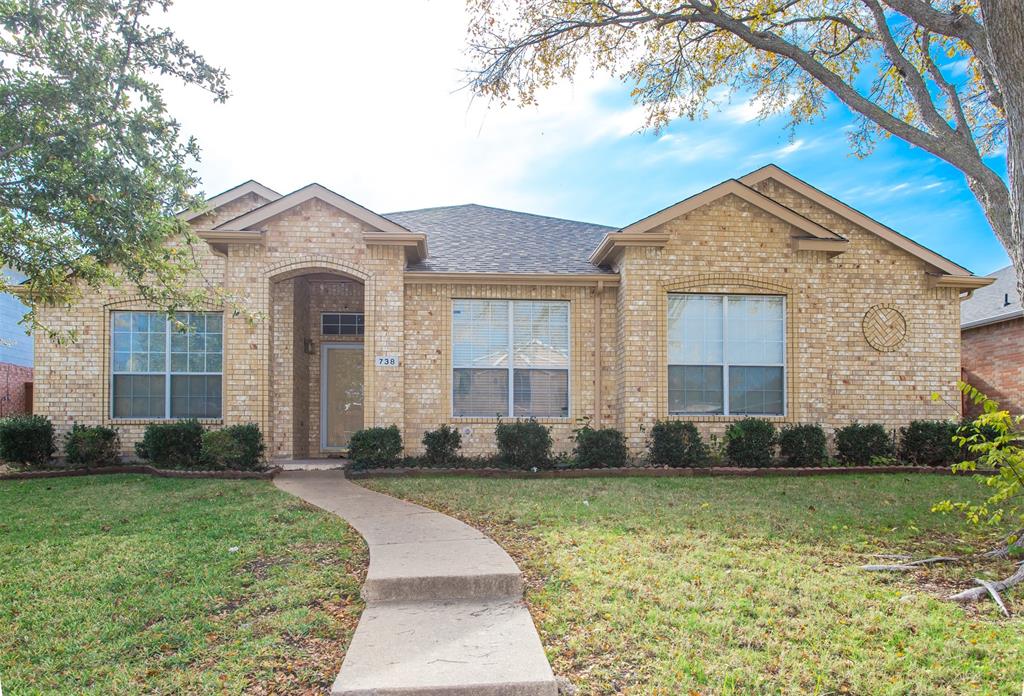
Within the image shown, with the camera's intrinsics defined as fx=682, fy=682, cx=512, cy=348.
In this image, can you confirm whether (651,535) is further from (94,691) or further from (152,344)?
(152,344)

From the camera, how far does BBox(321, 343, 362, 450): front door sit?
14125mm

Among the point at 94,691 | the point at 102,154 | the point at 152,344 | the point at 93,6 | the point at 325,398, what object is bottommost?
the point at 94,691

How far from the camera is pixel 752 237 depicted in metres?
12.5

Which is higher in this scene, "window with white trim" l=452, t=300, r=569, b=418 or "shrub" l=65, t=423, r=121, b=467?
"window with white trim" l=452, t=300, r=569, b=418

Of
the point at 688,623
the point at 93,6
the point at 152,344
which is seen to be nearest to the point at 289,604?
the point at 688,623

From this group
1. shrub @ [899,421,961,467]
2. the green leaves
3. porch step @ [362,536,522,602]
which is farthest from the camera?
shrub @ [899,421,961,467]

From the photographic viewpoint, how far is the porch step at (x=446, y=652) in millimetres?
3832

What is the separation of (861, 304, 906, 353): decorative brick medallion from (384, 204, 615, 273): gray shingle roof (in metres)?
5.06

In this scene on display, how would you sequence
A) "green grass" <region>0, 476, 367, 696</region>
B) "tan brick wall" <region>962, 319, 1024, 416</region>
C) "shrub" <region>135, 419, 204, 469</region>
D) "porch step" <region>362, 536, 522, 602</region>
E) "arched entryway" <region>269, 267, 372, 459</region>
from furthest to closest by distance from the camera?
"tan brick wall" <region>962, 319, 1024, 416</region> < "arched entryway" <region>269, 267, 372, 459</region> < "shrub" <region>135, 419, 204, 469</region> < "porch step" <region>362, 536, 522, 602</region> < "green grass" <region>0, 476, 367, 696</region>

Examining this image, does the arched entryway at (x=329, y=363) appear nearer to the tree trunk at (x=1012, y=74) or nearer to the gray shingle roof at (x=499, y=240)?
the gray shingle roof at (x=499, y=240)

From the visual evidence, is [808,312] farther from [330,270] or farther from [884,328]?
[330,270]

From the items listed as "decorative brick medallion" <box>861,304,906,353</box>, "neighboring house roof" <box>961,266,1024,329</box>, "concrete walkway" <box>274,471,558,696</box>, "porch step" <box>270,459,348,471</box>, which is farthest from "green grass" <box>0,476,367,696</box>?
"neighboring house roof" <box>961,266,1024,329</box>

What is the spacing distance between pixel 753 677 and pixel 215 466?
9.69 meters

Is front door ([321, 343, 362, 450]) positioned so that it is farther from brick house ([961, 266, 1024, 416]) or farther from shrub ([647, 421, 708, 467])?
brick house ([961, 266, 1024, 416])
